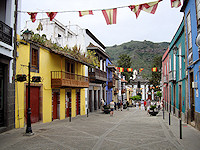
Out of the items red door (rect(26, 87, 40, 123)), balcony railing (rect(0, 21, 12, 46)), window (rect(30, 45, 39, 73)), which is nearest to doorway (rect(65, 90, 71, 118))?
red door (rect(26, 87, 40, 123))

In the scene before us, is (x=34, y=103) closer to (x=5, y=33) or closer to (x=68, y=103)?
(x=5, y=33)

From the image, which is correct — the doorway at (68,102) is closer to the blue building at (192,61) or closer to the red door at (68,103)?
the red door at (68,103)

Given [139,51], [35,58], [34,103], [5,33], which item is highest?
[139,51]

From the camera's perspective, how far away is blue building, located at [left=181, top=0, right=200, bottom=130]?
456 inches

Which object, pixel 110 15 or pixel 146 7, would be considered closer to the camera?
pixel 146 7

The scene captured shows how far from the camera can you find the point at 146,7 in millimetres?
9203

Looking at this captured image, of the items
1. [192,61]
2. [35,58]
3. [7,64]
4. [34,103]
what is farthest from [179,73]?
[7,64]

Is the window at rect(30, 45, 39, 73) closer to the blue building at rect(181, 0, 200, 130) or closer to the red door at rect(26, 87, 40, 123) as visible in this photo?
the red door at rect(26, 87, 40, 123)

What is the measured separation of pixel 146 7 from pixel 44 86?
339 inches

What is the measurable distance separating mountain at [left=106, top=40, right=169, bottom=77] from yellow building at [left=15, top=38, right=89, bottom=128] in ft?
329

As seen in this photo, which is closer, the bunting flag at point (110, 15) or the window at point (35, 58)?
the bunting flag at point (110, 15)

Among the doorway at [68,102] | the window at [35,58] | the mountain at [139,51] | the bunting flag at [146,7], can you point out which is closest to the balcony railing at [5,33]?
the window at [35,58]

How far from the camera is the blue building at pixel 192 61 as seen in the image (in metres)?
11.6

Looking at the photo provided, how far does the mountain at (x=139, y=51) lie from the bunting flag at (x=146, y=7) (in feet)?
354
